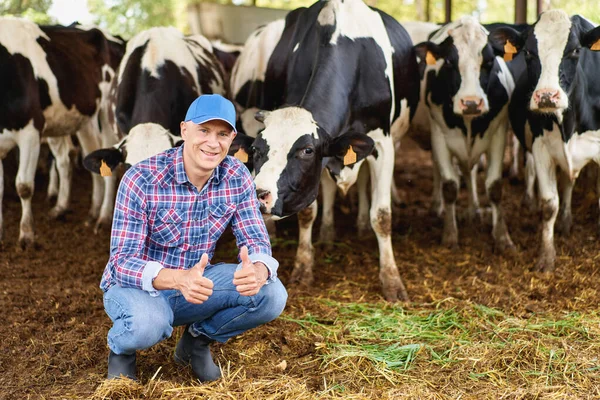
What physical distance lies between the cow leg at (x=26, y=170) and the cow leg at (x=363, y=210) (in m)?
3.21

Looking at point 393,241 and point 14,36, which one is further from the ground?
point 14,36

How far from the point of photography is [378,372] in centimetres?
396

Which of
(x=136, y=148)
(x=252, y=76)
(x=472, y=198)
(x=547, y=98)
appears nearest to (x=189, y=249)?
(x=136, y=148)

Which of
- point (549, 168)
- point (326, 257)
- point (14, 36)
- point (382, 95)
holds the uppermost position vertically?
point (14, 36)

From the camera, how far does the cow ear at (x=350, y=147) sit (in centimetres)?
511

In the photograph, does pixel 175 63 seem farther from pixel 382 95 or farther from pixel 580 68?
pixel 580 68

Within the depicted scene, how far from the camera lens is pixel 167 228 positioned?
3629mm

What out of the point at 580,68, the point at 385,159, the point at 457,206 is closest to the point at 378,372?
the point at 385,159

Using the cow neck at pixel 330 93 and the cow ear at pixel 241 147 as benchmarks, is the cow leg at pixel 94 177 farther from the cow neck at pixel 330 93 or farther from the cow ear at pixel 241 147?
the cow neck at pixel 330 93

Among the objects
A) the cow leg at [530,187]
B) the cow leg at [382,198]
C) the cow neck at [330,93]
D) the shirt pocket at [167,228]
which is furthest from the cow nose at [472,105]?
the shirt pocket at [167,228]

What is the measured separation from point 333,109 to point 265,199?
105 centimetres

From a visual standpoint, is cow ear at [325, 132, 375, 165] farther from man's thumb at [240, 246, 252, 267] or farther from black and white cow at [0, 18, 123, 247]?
black and white cow at [0, 18, 123, 247]

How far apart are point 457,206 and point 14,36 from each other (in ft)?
16.7

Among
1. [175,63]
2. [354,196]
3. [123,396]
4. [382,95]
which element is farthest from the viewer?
[354,196]
